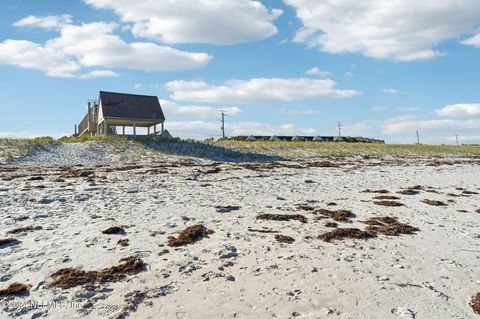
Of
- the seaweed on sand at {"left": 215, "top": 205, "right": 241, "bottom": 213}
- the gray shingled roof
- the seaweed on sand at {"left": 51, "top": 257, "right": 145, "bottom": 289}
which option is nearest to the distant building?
the gray shingled roof

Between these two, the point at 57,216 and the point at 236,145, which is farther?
the point at 236,145

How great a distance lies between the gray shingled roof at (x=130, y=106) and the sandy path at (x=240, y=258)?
2594cm

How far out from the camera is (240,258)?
7359 mm

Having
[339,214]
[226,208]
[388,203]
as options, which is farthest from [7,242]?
[388,203]

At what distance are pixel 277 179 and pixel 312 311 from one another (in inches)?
513

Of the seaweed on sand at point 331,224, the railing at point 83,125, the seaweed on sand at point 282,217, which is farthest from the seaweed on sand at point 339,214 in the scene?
the railing at point 83,125

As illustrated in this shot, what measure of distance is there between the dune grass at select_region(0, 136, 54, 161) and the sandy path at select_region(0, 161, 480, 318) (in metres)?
14.9

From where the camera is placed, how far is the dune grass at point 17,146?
2650cm

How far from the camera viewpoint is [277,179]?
18.4 m

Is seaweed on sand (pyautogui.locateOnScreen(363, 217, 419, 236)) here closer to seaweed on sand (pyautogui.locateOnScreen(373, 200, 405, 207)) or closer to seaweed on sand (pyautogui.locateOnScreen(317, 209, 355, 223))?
seaweed on sand (pyautogui.locateOnScreen(317, 209, 355, 223))

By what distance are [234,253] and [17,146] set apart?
1039 inches

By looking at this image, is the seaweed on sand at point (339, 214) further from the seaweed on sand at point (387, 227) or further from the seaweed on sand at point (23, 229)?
the seaweed on sand at point (23, 229)

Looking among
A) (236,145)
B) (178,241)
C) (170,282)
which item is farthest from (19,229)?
(236,145)

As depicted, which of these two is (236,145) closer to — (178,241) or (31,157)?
(31,157)
